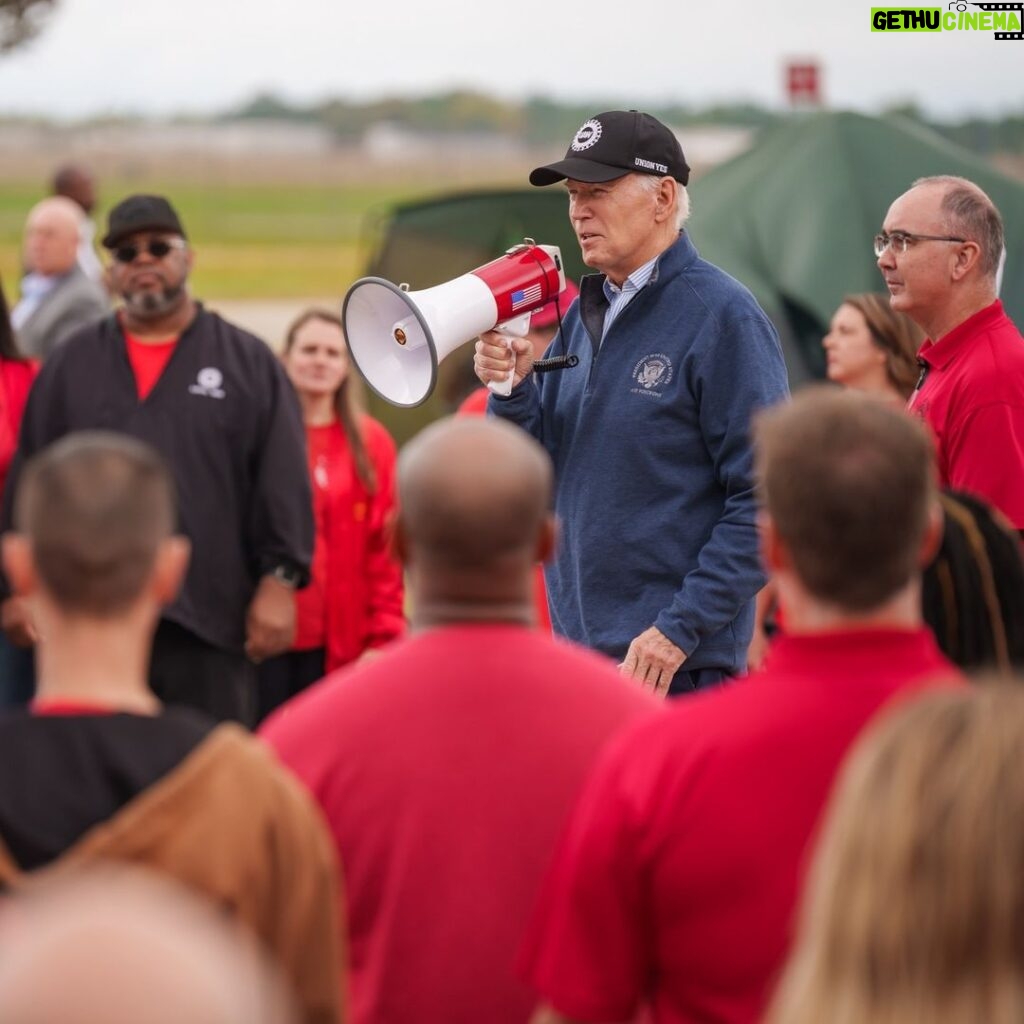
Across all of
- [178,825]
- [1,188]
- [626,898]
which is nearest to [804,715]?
[626,898]

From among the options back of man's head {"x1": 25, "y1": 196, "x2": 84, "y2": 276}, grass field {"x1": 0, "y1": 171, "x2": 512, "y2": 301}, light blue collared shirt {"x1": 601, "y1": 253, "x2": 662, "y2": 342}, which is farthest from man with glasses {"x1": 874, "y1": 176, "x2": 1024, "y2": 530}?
grass field {"x1": 0, "y1": 171, "x2": 512, "y2": 301}

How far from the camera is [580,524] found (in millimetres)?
4746

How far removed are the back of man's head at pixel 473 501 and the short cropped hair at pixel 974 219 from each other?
2.65 meters

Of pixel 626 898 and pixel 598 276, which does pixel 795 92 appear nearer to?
pixel 598 276

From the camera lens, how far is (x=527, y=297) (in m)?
4.98

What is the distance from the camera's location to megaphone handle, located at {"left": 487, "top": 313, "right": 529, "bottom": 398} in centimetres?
487

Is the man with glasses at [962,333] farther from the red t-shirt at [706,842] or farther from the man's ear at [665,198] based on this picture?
the red t-shirt at [706,842]

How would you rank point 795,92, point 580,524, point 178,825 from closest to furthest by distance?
point 178,825, point 580,524, point 795,92

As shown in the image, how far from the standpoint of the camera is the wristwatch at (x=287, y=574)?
17.5ft

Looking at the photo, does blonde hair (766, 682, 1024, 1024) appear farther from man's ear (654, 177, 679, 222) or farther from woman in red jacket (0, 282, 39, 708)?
woman in red jacket (0, 282, 39, 708)

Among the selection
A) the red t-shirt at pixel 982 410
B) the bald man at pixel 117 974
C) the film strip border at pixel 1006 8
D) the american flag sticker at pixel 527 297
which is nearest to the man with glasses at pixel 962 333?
the red t-shirt at pixel 982 410

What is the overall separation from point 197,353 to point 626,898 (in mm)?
3403

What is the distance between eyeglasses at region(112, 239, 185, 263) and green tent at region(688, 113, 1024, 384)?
4432mm

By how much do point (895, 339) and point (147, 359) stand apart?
9.80ft
